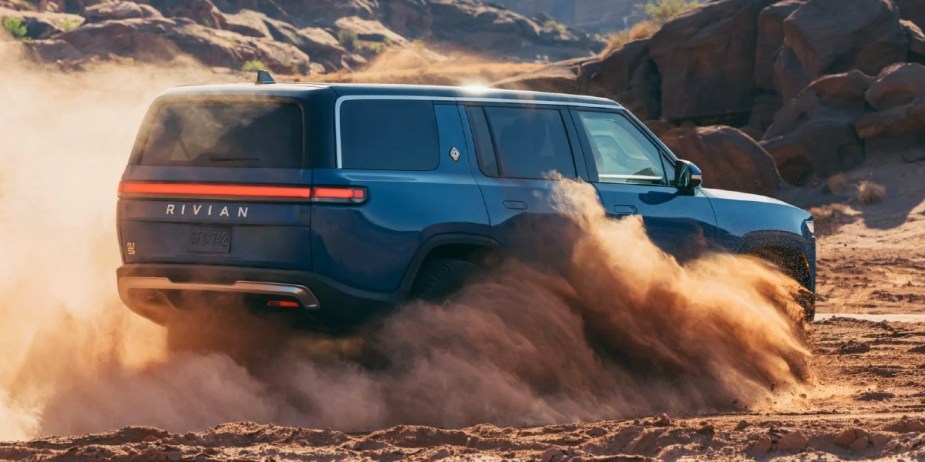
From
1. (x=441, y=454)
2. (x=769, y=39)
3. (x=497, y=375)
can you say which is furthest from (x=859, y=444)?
(x=769, y=39)

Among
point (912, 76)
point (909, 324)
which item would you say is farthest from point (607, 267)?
point (912, 76)

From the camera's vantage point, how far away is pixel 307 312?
7.37m

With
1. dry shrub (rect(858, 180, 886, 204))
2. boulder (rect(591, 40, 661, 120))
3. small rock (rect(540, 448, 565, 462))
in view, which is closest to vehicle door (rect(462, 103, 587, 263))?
small rock (rect(540, 448, 565, 462))

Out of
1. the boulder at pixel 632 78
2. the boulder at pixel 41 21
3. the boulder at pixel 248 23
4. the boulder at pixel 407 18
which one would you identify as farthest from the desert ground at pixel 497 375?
the boulder at pixel 407 18

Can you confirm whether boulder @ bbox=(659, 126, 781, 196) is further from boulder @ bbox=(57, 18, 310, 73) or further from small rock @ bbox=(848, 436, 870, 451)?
boulder @ bbox=(57, 18, 310, 73)

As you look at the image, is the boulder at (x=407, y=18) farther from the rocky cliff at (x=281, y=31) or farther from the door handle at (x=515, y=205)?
the door handle at (x=515, y=205)

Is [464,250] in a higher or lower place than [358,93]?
lower

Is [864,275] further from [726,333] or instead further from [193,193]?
[193,193]

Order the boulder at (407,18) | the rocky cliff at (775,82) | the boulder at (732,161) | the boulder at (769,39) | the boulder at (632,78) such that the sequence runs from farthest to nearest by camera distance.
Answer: the boulder at (407,18), the boulder at (632,78), the boulder at (769,39), the rocky cliff at (775,82), the boulder at (732,161)

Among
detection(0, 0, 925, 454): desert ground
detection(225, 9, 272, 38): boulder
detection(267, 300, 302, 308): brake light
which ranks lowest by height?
detection(225, 9, 272, 38): boulder

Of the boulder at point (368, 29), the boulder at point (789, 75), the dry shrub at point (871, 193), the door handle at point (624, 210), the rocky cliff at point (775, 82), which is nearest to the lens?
the door handle at point (624, 210)

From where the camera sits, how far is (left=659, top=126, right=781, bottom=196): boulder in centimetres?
2503

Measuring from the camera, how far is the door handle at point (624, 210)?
8.43 meters

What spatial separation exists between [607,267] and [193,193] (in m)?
2.33
